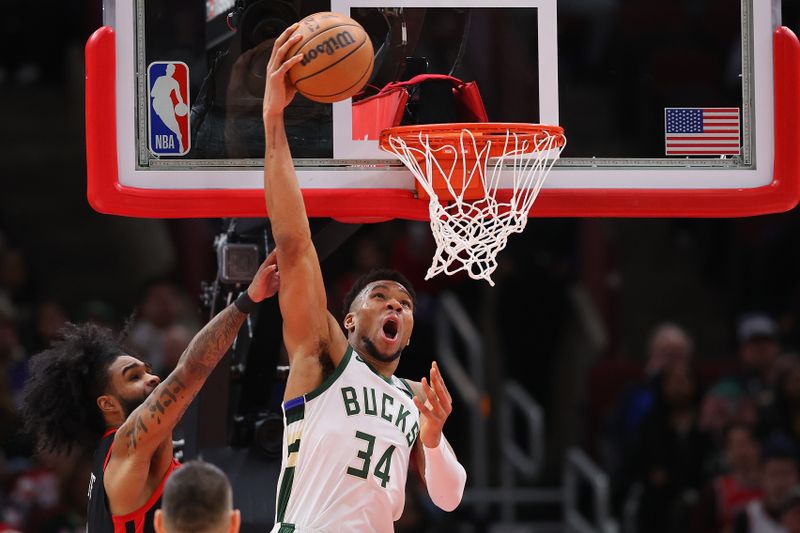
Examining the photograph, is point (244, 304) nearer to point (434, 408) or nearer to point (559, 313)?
point (434, 408)

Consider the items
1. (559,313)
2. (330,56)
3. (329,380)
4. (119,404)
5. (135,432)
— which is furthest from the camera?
(559,313)

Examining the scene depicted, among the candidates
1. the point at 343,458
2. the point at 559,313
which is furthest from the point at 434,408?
the point at 559,313

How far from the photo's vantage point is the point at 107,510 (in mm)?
5375

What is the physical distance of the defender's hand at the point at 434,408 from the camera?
492 cm

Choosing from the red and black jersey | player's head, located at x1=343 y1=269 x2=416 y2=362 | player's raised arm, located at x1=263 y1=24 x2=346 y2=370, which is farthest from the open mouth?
the red and black jersey

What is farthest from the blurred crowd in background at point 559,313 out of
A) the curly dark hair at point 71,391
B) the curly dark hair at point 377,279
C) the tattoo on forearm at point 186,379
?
the tattoo on forearm at point 186,379

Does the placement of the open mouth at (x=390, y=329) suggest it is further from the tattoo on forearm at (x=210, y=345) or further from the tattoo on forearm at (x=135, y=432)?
the tattoo on forearm at (x=135, y=432)

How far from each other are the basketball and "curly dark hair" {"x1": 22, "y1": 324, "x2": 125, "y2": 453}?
1424mm

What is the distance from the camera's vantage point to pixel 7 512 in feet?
29.0

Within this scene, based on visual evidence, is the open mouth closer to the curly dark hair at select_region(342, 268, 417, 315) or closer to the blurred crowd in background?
the curly dark hair at select_region(342, 268, 417, 315)

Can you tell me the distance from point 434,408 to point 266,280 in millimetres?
836

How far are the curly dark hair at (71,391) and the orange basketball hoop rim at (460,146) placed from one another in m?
1.39

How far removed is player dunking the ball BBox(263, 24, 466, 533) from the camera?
5.01 metres

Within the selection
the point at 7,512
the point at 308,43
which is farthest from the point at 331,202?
the point at 7,512
